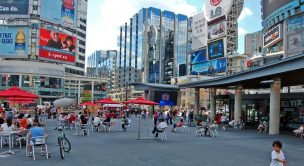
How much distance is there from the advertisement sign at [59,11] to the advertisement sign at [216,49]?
32157mm

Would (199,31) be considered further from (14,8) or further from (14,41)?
(14,8)

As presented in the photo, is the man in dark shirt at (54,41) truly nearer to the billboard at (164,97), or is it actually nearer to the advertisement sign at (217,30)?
the billboard at (164,97)

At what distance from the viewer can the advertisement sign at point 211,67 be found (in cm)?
5334

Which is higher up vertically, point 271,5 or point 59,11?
point 59,11

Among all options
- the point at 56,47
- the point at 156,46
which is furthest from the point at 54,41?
the point at 156,46

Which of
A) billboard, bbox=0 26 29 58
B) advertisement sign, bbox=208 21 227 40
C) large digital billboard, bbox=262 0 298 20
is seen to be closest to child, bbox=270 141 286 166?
large digital billboard, bbox=262 0 298 20

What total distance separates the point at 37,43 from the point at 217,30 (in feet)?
132

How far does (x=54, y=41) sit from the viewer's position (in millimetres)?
69500

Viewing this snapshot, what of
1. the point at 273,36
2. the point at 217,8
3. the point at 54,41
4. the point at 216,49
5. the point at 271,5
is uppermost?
the point at 217,8

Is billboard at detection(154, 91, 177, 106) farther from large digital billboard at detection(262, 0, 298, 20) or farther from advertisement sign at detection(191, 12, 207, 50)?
large digital billboard at detection(262, 0, 298, 20)

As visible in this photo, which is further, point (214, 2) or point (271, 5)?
point (214, 2)

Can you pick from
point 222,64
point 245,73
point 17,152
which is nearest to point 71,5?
point 222,64

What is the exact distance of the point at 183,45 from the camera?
172375 mm

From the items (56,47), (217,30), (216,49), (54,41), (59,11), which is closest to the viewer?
(216,49)
